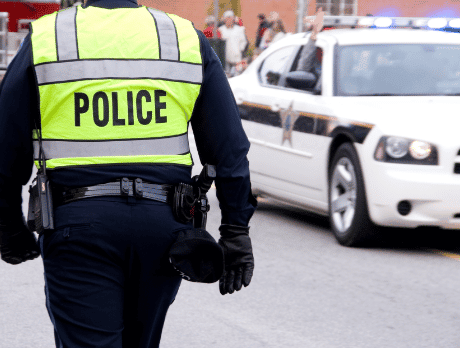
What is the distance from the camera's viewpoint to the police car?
6.45 m

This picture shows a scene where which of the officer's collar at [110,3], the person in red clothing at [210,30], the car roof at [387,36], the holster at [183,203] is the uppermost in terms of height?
the officer's collar at [110,3]

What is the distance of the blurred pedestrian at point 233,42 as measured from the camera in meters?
22.8

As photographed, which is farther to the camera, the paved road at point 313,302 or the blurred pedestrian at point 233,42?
the blurred pedestrian at point 233,42

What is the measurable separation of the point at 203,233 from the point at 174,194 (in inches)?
5.7

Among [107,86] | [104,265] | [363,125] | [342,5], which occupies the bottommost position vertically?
[342,5]

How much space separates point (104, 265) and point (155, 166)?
32cm

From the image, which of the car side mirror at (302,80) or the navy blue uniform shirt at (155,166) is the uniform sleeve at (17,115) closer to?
the navy blue uniform shirt at (155,166)

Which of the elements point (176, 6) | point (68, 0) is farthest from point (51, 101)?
point (176, 6)

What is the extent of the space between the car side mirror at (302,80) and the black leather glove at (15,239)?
477 centimetres

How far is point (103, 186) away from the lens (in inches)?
104

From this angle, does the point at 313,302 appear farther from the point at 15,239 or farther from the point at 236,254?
the point at 15,239

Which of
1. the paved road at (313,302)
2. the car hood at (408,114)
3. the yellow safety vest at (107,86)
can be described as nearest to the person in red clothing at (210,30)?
the car hood at (408,114)

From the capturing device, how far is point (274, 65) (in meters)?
8.64

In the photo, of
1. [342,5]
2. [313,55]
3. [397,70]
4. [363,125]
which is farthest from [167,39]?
[342,5]
